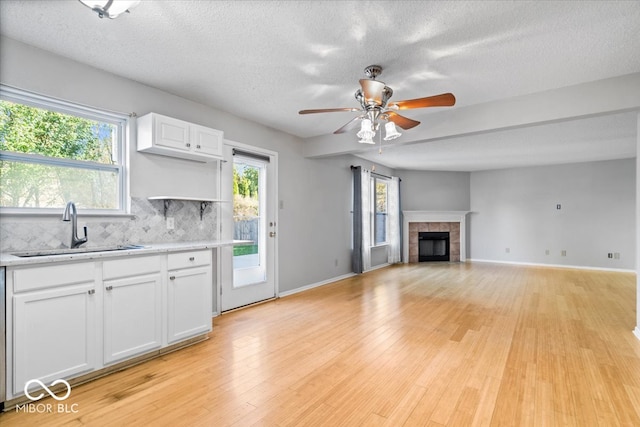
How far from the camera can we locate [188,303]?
Answer: 2.93 m

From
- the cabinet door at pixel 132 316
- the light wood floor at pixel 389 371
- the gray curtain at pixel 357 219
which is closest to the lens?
the light wood floor at pixel 389 371

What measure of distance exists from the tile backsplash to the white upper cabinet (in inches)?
21.0

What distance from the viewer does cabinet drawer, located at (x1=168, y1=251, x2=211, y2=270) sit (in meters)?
2.82

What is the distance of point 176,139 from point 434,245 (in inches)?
289

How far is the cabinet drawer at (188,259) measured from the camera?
2.82m

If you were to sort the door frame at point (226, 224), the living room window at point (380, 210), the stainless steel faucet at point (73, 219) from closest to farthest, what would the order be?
the stainless steel faucet at point (73, 219) → the door frame at point (226, 224) → the living room window at point (380, 210)

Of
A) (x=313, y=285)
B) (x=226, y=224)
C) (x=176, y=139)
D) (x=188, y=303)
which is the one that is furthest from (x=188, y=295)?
(x=313, y=285)

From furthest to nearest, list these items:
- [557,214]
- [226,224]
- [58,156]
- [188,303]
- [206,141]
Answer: [557,214] → [226,224] → [206,141] → [188,303] → [58,156]

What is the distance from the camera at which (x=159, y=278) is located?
271 cm

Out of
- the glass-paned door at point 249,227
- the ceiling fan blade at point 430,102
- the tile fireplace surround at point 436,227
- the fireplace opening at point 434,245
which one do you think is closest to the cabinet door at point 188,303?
the glass-paned door at point 249,227

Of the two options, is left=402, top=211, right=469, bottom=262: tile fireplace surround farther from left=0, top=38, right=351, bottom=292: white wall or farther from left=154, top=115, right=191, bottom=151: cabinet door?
left=154, top=115, right=191, bottom=151: cabinet door

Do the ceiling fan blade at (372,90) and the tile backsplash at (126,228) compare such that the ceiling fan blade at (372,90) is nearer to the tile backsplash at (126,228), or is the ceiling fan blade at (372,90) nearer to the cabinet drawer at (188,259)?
the cabinet drawer at (188,259)

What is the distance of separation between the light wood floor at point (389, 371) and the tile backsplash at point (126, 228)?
43.3 inches

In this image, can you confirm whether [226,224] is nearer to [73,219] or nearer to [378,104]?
[73,219]
